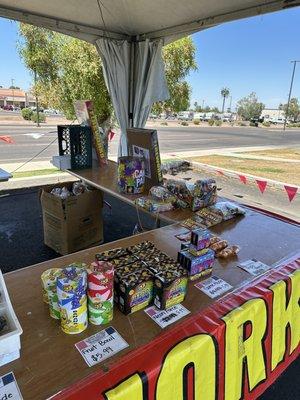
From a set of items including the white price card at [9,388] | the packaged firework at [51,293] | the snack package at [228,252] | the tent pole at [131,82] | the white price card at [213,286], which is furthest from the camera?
the tent pole at [131,82]

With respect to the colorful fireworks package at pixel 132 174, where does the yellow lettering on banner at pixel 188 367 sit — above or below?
below

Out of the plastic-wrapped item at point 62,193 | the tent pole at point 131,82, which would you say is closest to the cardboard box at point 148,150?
the plastic-wrapped item at point 62,193

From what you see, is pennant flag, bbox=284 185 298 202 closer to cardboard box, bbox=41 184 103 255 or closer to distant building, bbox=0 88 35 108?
cardboard box, bbox=41 184 103 255

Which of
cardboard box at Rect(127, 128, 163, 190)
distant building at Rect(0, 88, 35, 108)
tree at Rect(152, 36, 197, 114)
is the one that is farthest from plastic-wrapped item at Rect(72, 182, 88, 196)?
distant building at Rect(0, 88, 35, 108)

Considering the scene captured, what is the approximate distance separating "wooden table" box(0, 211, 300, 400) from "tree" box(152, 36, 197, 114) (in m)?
5.35

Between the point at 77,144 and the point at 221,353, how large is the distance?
7.94 ft

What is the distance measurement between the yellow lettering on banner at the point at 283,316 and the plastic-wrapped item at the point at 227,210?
0.63m

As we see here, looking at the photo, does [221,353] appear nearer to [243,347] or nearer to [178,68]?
[243,347]

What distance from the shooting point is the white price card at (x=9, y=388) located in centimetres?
72

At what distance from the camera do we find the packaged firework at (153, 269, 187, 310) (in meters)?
1.01

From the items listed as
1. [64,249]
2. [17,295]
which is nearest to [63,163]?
[64,249]

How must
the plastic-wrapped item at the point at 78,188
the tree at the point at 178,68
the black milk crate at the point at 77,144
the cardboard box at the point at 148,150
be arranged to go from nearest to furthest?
1. the cardboard box at the point at 148,150
2. the plastic-wrapped item at the point at 78,188
3. the black milk crate at the point at 77,144
4. the tree at the point at 178,68

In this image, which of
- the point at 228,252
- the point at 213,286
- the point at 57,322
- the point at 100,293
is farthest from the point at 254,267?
the point at 57,322

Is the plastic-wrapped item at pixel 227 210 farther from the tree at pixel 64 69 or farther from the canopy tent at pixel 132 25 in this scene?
the tree at pixel 64 69
